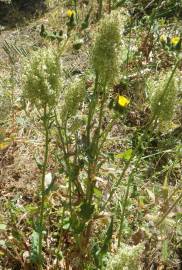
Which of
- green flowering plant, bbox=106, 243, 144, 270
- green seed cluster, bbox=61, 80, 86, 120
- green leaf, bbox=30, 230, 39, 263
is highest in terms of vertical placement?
green seed cluster, bbox=61, 80, 86, 120

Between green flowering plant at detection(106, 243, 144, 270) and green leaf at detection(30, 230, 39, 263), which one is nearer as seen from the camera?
green flowering plant at detection(106, 243, 144, 270)

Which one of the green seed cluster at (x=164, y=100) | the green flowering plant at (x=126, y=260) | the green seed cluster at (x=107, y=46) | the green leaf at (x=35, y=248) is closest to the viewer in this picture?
the green flowering plant at (x=126, y=260)

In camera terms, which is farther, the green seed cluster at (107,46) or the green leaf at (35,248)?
the green leaf at (35,248)

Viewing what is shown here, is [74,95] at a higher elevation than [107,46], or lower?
lower

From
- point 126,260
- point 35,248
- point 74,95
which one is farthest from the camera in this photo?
point 35,248

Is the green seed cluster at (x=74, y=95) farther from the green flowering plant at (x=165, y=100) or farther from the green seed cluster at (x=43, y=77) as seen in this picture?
the green flowering plant at (x=165, y=100)

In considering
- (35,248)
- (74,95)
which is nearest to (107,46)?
(74,95)

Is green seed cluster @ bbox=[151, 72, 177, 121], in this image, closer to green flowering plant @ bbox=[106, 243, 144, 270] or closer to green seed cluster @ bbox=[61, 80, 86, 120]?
green seed cluster @ bbox=[61, 80, 86, 120]

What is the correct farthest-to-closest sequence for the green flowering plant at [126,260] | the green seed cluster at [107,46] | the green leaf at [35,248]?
the green leaf at [35,248] < the green seed cluster at [107,46] < the green flowering plant at [126,260]

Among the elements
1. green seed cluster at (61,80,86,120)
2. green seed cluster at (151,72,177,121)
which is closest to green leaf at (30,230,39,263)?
green seed cluster at (61,80,86,120)

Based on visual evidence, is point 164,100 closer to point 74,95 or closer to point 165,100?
point 165,100

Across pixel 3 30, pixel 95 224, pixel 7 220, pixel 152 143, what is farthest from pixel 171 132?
pixel 3 30

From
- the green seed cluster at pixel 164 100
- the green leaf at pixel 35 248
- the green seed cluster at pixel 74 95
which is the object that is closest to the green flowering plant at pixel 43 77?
the green seed cluster at pixel 74 95

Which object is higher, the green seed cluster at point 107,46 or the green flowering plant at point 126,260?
the green seed cluster at point 107,46
